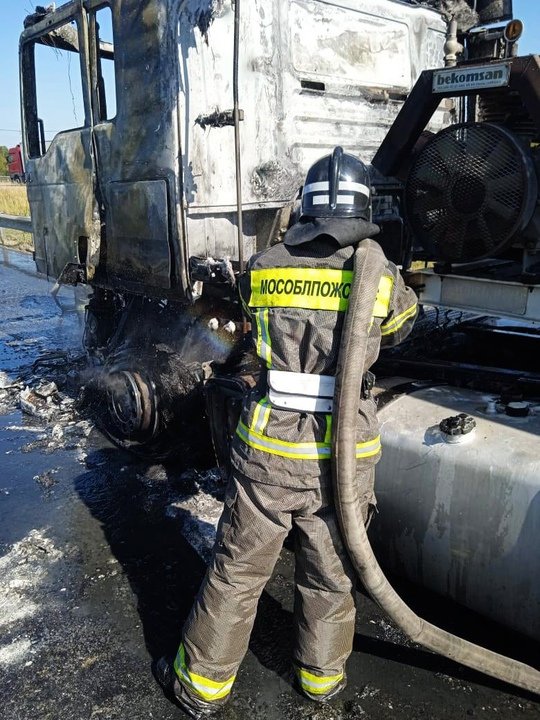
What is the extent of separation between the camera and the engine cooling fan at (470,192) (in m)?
Answer: 2.47

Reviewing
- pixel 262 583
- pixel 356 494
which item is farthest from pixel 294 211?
pixel 262 583

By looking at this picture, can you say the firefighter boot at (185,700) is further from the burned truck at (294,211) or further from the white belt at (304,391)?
the white belt at (304,391)

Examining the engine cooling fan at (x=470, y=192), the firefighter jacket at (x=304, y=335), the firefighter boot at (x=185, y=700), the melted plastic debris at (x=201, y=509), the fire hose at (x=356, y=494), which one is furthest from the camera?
the melted plastic debris at (x=201, y=509)

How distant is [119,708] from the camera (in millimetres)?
2393

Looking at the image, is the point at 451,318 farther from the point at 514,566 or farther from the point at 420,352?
the point at 514,566

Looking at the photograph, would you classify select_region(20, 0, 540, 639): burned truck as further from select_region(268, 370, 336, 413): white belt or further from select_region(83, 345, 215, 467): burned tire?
select_region(268, 370, 336, 413): white belt

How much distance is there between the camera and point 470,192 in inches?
103

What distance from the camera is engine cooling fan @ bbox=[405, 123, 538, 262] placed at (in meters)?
2.47

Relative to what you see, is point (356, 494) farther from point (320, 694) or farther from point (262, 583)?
point (320, 694)

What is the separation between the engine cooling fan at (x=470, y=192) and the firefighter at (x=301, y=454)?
1.75 feet

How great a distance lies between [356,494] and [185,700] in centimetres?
103

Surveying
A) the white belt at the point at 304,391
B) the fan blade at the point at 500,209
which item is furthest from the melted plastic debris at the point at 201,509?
the fan blade at the point at 500,209

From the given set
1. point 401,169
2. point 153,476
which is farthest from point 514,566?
point 153,476

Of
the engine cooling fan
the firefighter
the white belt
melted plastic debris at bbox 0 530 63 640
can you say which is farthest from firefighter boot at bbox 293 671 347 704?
the engine cooling fan
